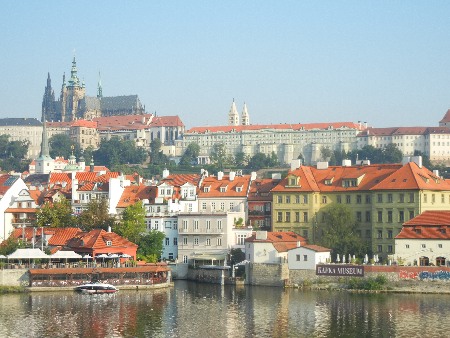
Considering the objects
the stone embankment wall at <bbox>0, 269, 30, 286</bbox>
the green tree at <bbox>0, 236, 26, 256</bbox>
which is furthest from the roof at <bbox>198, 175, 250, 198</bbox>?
the stone embankment wall at <bbox>0, 269, 30, 286</bbox>

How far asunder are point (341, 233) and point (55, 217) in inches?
879

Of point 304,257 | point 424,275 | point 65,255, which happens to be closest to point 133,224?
point 65,255

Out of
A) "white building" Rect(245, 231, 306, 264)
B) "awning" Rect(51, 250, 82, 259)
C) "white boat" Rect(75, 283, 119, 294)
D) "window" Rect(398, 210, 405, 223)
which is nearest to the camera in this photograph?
"white boat" Rect(75, 283, 119, 294)

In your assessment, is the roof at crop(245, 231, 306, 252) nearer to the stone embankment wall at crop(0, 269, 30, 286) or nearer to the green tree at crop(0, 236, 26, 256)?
the stone embankment wall at crop(0, 269, 30, 286)

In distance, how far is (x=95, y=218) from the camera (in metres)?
78.2

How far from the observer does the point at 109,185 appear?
85.9m

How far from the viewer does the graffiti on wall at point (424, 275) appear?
6456cm

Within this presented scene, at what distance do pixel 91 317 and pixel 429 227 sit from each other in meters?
25.8

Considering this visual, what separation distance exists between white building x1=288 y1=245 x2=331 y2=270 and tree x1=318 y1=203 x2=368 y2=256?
475 cm

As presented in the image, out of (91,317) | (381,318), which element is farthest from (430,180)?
(91,317)

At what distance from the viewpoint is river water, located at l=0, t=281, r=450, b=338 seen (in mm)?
50750

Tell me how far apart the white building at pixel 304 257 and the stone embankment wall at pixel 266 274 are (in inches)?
26.1

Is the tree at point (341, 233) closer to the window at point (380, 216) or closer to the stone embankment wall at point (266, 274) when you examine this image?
the window at point (380, 216)

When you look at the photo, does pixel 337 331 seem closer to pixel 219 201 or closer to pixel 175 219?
pixel 175 219
